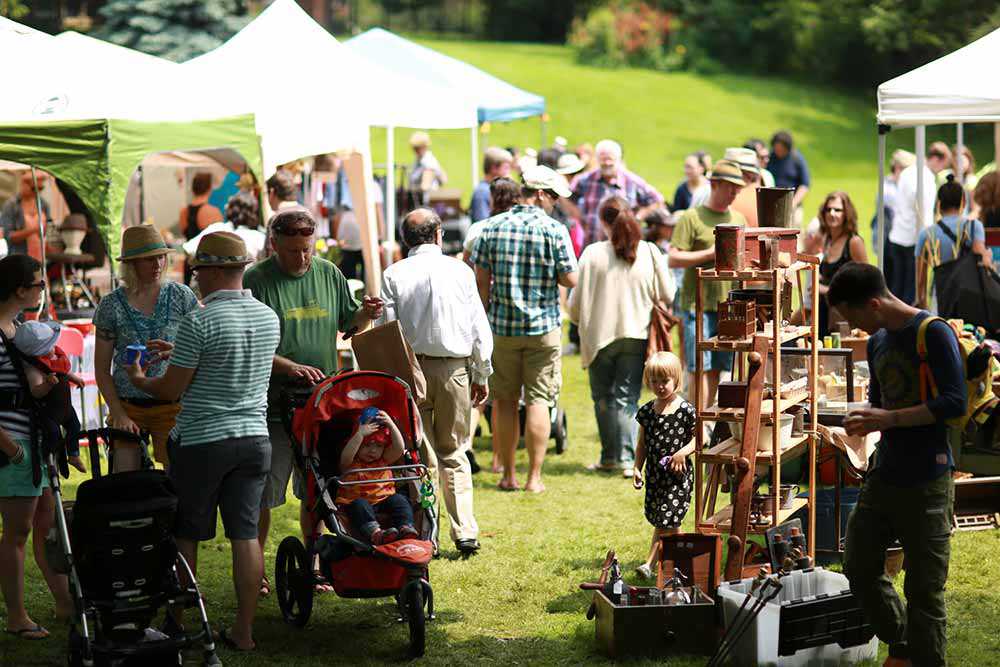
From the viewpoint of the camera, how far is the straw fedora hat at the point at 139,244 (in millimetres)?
6395

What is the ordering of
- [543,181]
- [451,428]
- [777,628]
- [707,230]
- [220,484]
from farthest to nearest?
[707,230], [543,181], [451,428], [220,484], [777,628]

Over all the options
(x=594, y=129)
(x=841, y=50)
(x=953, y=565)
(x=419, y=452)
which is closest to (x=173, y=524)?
(x=419, y=452)

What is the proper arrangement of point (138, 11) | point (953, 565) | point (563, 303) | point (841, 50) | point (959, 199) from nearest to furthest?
1. point (953, 565)
2. point (959, 199)
3. point (563, 303)
4. point (138, 11)
5. point (841, 50)

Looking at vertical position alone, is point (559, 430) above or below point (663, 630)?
above

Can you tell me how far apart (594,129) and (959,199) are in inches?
1104

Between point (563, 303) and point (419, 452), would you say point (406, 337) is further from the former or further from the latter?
point (563, 303)

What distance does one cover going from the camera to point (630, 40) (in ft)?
149

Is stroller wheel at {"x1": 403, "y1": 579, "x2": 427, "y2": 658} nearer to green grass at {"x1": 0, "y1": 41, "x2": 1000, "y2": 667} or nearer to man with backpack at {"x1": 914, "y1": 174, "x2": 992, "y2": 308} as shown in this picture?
green grass at {"x1": 0, "y1": 41, "x2": 1000, "y2": 667}

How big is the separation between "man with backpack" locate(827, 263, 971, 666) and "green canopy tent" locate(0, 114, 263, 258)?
511cm

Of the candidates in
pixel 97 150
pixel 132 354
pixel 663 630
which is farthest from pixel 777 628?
pixel 97 150

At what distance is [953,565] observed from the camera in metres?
7.10

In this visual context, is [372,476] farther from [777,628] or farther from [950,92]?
[950,92]

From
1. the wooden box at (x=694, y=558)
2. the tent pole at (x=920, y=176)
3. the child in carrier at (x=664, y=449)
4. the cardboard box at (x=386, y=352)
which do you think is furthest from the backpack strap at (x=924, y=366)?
the tent pole at (x=920, y=176)

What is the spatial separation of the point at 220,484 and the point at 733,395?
2.31 metres
